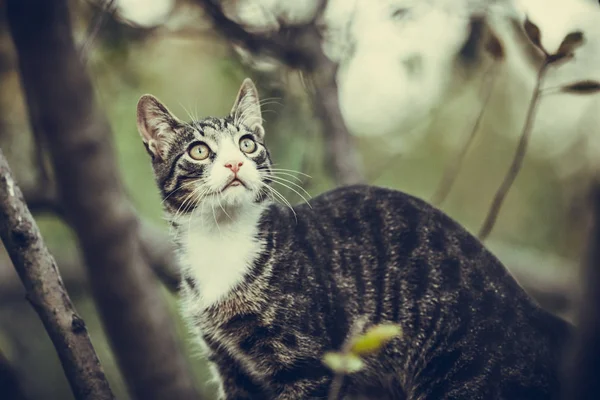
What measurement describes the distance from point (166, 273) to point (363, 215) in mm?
1691

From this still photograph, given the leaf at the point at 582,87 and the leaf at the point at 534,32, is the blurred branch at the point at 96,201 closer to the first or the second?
the leaf at the point at 534,32

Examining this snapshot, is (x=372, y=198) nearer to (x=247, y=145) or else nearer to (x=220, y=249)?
(x=247, y=145)

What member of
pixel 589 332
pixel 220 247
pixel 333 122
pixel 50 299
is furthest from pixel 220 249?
pixel 589 332

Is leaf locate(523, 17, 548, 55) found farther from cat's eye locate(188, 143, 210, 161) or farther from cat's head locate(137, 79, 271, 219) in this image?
cat's eye locate(188, 143, 210, 161)

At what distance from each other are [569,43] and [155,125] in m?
1.89

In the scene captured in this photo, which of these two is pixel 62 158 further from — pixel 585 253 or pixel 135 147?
pixel 135 147

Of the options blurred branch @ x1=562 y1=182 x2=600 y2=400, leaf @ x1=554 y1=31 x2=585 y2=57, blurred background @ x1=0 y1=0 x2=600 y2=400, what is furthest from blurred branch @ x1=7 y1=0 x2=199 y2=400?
blurred branch @ x1=562 y1=182 x2=600 y2=400

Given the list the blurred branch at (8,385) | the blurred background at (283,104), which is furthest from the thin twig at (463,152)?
the blurred branch at (8,385)

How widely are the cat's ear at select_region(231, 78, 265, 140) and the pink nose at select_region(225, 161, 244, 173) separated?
14.9 inches

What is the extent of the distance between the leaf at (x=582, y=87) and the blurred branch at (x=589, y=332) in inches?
62.8

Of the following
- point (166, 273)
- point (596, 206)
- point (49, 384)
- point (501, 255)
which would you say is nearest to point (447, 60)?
point (501, 255)

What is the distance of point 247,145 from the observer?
324 centimetres

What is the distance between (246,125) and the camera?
3385 mm

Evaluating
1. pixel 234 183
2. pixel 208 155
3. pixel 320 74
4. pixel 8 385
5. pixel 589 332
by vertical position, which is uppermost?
pixel 320 74
